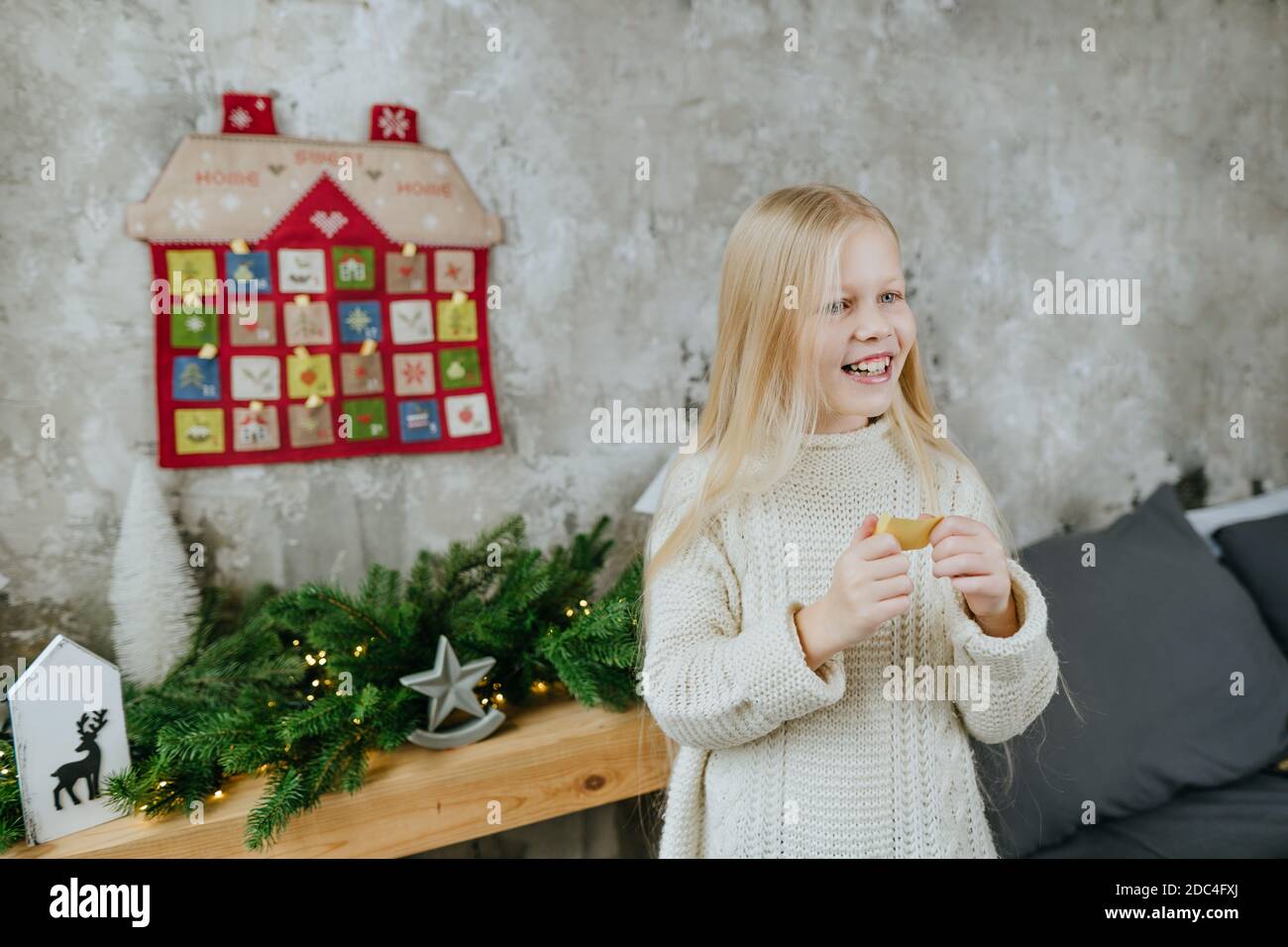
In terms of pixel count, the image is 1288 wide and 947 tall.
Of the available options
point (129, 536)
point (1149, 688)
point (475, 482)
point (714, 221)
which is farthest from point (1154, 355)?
point (129, 536)

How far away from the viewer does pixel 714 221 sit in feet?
5.16

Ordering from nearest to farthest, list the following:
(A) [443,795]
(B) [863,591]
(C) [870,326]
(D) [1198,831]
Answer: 1. (B) [863,591]
2. (C) [870,326]
3. (A) [443,795]
4. (D) [1198,831]

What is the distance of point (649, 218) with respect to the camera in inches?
60.7

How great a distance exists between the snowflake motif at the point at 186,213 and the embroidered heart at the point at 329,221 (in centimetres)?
16

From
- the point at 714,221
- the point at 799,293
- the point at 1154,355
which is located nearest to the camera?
the point at 799,293

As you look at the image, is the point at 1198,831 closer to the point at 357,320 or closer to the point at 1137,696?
the point at 1137,696

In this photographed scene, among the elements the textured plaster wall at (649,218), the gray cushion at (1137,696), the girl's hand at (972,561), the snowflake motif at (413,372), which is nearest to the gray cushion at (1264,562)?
the gray cushion at (1137,696)

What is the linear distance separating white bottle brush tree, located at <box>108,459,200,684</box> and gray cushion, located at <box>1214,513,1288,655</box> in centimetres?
175

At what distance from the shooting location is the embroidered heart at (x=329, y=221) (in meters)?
1.36

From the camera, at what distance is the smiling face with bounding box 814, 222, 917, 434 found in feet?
2.85

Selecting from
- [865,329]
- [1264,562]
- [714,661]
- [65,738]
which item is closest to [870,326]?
[865,329]

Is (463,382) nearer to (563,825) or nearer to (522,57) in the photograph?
(522,57)

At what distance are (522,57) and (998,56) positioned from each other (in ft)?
2.90

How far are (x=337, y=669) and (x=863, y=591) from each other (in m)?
0.71
